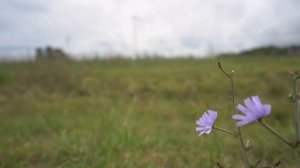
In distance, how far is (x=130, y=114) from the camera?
4.82 meters

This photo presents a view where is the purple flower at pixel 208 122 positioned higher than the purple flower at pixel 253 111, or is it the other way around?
the purple flower at pixel 253 111

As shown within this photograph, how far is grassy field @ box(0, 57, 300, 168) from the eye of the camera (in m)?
3.17

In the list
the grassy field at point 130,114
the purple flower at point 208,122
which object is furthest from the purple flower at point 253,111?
the grassy field at point 130,114

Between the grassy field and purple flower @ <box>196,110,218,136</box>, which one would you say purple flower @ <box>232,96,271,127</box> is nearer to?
purple flower @ <box>196,110,218,136</box>

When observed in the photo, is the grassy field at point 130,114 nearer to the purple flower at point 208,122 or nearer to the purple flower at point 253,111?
the purple flower at point 208,122

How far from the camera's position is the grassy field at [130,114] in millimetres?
3174

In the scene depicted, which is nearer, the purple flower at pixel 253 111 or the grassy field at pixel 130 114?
the purple flower at pixel 253 111

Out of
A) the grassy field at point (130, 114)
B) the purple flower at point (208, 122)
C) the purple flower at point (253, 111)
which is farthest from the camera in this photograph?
the grassy field at point (130, 114)

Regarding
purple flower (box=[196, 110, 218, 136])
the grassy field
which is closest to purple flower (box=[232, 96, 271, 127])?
purple flower (box=[196, 110, 218, 136])

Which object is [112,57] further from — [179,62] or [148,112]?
[148,112]

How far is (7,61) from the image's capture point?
9.12 m

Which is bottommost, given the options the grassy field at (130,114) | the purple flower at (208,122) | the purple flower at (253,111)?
the grassy field at (130,114)

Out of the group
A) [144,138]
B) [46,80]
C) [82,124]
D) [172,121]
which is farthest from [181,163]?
[46,80]

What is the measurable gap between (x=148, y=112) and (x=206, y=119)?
13.5ft
